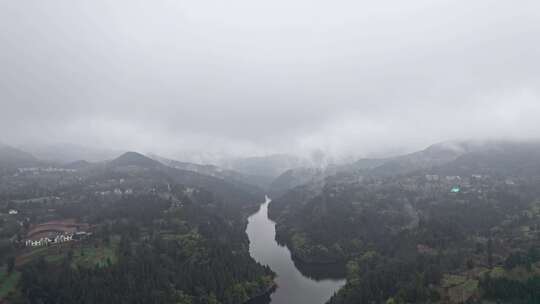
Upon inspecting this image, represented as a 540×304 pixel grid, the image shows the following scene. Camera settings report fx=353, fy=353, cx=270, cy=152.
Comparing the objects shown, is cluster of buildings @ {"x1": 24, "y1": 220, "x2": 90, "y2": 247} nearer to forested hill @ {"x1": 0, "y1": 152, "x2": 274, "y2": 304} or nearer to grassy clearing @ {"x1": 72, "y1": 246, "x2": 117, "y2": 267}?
forested hill @ {"x1": 0, "y1": 152, "x2": 274, "y2": 304}

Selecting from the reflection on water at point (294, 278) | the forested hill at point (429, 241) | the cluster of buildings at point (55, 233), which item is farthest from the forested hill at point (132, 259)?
the forested hill at point (429, 241)

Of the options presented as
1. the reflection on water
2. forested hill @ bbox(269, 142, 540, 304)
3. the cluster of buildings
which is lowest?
the reflection on water

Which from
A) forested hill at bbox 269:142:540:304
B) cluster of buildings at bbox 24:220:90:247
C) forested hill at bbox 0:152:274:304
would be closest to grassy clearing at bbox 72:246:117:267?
forested hill at bbox 0:152:274:304

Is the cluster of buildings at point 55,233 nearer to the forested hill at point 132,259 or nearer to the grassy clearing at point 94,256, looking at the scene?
the forested hill at point 132,259

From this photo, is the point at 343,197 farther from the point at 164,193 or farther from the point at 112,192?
the point at 112,192

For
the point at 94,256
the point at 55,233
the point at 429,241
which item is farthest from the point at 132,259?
the point at 429,241

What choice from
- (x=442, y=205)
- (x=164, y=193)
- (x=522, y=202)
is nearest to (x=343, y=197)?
(x=442, y=205)

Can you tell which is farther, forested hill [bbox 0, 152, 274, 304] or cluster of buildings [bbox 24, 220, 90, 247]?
cluster of buildings [bbox 24, 220, 90, 247]
